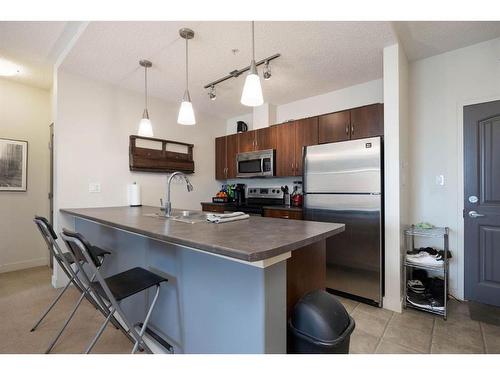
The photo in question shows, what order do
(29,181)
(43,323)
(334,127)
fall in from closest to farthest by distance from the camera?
(43,323) < (334,127) < (29,181)

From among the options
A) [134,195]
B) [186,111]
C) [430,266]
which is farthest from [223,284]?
[134,195]

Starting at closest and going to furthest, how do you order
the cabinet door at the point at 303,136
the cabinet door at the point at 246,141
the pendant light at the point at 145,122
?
the pendant light at the point at 145,122, the cabinet door at the point at 303,136, the cabinet door at the point at 246,141

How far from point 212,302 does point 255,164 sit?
8.87ft

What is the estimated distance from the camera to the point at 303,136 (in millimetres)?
3230

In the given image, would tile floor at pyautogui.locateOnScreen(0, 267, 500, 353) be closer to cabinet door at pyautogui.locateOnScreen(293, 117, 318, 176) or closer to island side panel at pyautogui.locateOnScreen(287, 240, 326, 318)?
island side panel at pyautogui.locateOnScreen(287, 240, 326, 318)

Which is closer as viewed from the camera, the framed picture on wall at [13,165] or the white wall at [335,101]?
the white wall at [335,101]

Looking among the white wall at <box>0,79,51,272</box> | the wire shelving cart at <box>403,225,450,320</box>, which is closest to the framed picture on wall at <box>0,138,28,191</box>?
the white wall at <box>0,79,51,272</box>

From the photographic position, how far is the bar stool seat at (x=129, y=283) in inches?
52.3

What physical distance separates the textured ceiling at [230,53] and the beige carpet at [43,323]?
2417 millimetres

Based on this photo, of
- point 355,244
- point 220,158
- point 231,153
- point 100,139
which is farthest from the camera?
point 220,158

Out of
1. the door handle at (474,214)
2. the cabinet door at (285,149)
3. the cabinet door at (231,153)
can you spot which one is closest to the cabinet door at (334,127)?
the cabinet door at (285,149)

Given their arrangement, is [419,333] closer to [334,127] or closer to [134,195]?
[334,127]

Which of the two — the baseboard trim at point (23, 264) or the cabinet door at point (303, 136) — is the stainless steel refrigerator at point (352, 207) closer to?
the cabinet door at point (303, 136)
